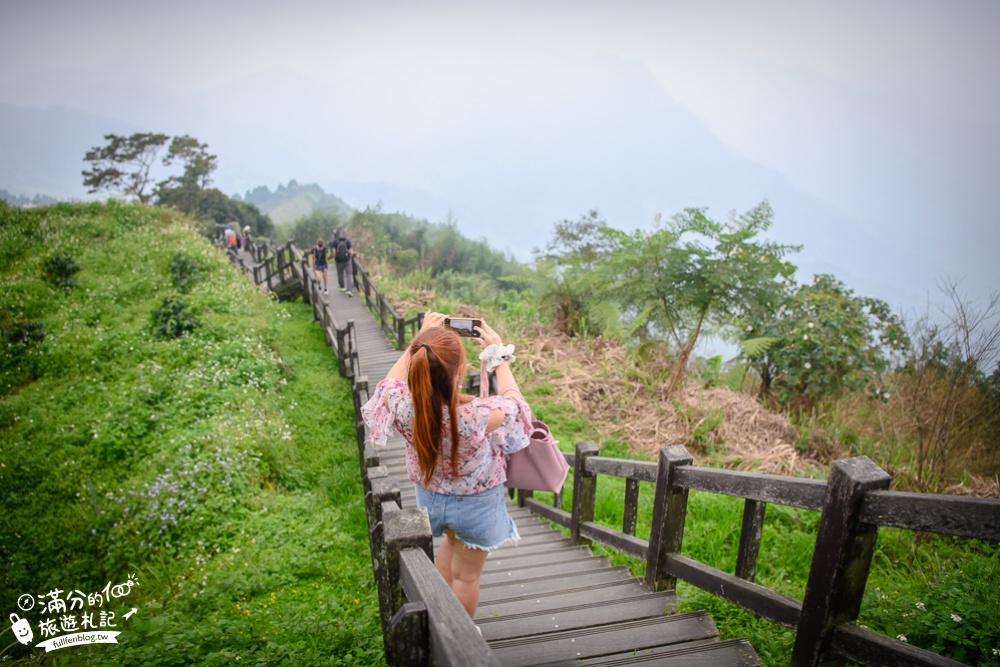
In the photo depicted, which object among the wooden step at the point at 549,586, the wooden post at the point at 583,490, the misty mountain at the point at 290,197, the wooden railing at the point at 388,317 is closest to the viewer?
the wooden step at the point at 549,586

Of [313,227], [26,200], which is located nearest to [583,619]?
[313,227]

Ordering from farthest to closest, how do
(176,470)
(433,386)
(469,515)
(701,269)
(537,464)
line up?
(701,269) → (176,470) → (537,464) → (469,515) → (433,386)

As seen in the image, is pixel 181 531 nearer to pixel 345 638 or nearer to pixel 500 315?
pixel 345 638

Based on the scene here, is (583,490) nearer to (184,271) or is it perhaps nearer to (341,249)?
(341,249)

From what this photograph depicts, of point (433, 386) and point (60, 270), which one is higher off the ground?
point (433, 386)

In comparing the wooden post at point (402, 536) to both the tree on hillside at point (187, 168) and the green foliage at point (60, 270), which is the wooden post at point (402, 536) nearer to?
the green foliage at point (60, 270)

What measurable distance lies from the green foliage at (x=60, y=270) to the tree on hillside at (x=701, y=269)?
44.2 feet

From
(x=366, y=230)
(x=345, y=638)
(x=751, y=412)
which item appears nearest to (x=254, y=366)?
(x=345, y=638)

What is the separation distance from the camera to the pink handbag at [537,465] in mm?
2660

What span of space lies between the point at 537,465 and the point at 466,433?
0.60m

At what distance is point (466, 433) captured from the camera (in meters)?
2.26

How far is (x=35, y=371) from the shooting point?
32.1 feet

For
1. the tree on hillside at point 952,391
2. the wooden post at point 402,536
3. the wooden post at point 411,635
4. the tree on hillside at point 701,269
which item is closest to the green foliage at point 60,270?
the tree on hillside at point 701,269

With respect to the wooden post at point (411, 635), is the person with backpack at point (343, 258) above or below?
above
